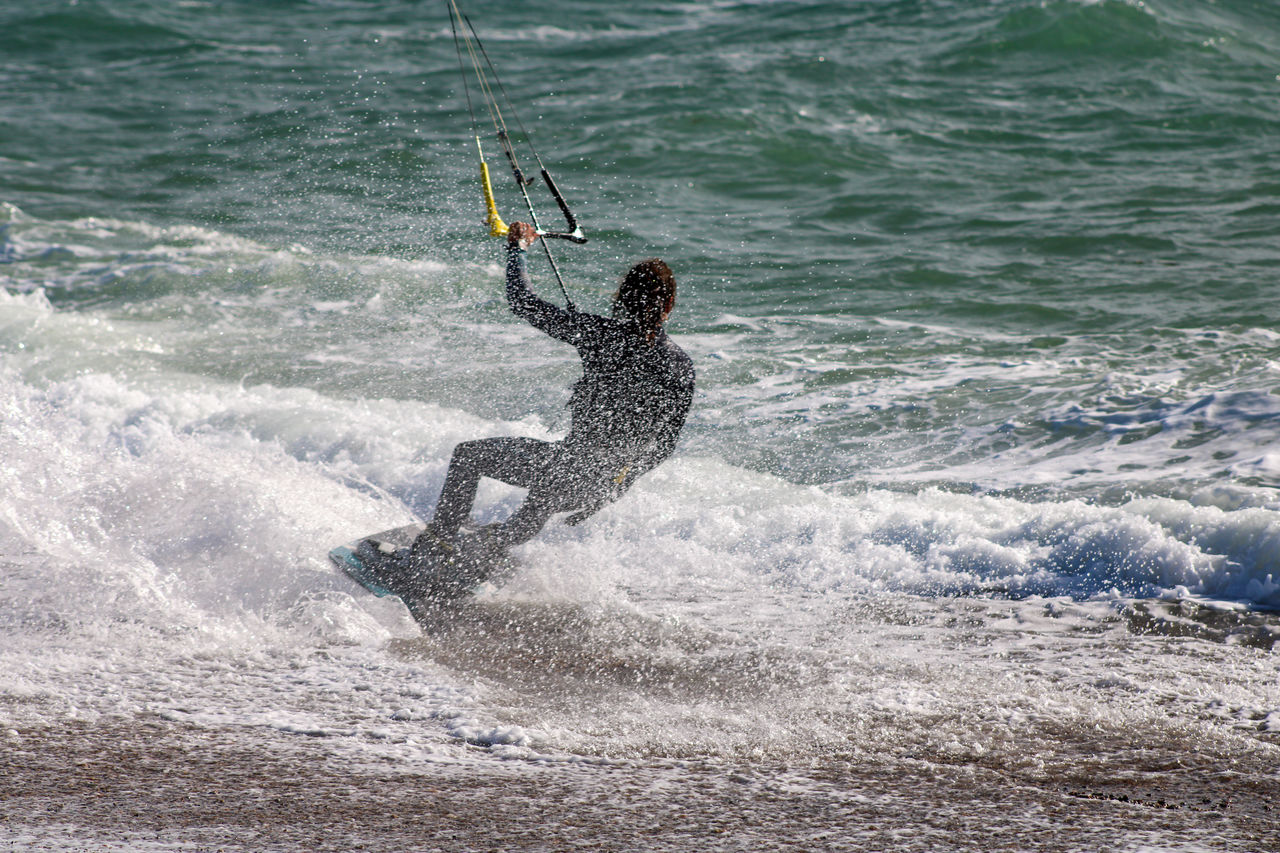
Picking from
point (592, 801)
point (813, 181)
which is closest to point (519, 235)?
point (592, 801)

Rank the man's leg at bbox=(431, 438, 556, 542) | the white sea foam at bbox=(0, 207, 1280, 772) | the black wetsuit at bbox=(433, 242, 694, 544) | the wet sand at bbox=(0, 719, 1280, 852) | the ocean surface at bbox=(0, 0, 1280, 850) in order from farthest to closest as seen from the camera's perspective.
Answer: the man's leg at bbox=(431, 438, 556, 542) < the black wetsuit at bbox=(433, 242, 694, 544) < the white sea foam at bbox=(0, 207, 1280, 772) < the ocean surface at bbox=(0, 0, 1280, 850) < the wet sand at bbox=(0, 719, 1280, 852)

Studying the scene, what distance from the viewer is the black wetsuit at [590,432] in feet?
18.2

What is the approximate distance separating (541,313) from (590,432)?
633mm

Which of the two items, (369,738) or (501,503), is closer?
(369,738)

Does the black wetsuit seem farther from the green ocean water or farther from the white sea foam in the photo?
the green ocean water

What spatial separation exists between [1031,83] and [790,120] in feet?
15.6

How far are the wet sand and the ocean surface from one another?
0.06ft

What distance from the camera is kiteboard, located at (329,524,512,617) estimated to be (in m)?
5.63

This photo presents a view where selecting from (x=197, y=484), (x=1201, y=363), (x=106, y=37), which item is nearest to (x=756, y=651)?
(x=197, y=484)

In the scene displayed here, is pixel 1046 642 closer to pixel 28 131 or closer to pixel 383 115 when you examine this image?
pixel 383 115

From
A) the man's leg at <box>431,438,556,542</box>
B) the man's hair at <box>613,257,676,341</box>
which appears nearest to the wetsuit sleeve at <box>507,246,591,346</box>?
the man's hair at <box>613,257,676,341</box>

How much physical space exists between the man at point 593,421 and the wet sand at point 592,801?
1.96m

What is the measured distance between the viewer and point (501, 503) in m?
7.36

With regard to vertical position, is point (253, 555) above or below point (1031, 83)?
below
